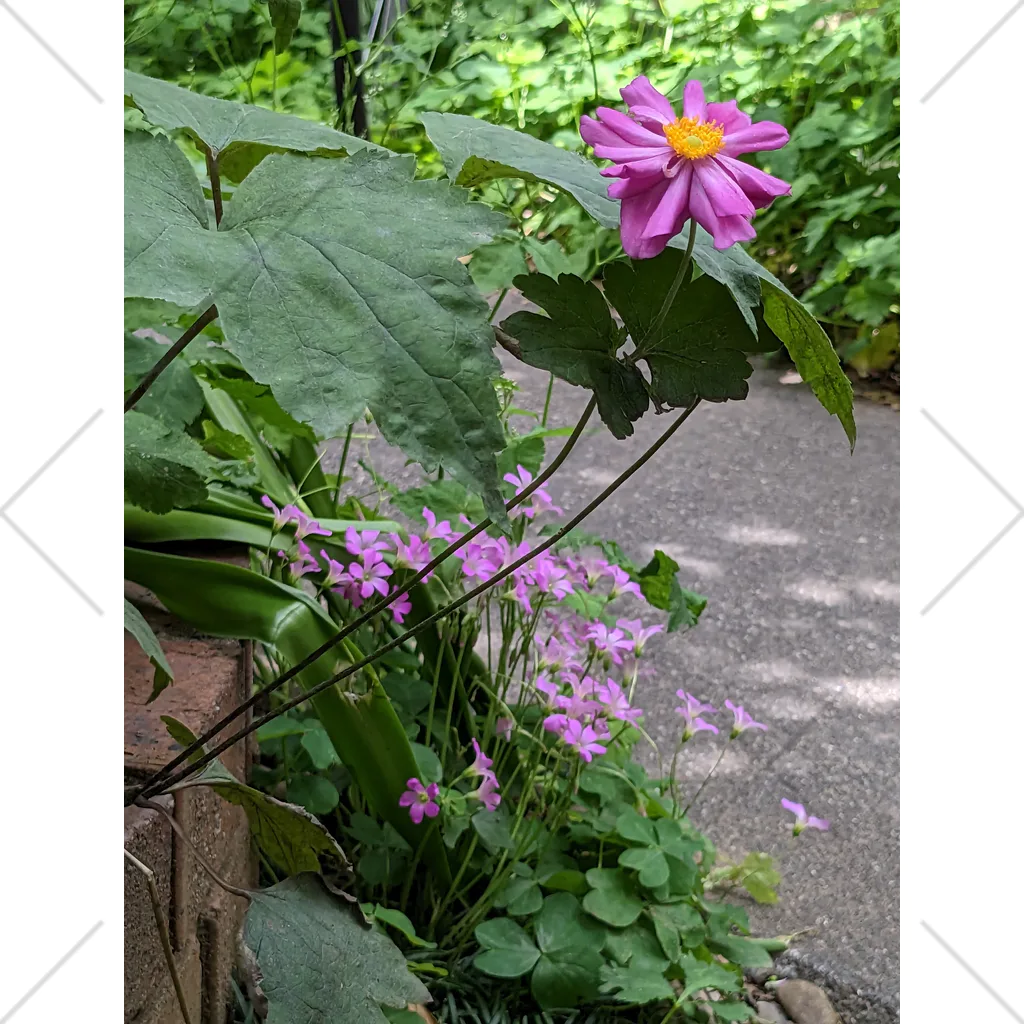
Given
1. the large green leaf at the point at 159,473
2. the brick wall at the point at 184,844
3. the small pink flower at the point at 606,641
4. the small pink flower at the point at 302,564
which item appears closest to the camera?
the brick wall at the point at 184,844

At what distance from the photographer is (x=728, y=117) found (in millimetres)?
420

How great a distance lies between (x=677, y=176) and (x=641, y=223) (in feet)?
0.07

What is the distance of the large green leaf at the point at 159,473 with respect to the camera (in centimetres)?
80

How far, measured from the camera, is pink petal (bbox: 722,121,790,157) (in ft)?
1.33

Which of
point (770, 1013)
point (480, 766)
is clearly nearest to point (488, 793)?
point (480, 766)

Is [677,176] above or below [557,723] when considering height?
above

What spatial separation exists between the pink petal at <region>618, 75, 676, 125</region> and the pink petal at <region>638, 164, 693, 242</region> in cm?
3

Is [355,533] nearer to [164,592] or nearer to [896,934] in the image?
[164,592]

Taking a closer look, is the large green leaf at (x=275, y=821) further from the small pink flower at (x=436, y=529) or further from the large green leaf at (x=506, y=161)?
the small pink flower at (x=436, y=529)

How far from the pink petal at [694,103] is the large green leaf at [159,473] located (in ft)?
1.63

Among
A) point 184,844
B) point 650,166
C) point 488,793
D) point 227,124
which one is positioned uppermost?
point 650,166

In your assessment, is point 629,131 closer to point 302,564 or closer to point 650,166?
point 650,166

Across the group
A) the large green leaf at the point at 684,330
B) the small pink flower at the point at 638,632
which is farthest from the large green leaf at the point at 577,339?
the small pink flower at the point at 638,632

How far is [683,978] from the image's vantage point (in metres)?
1.03
